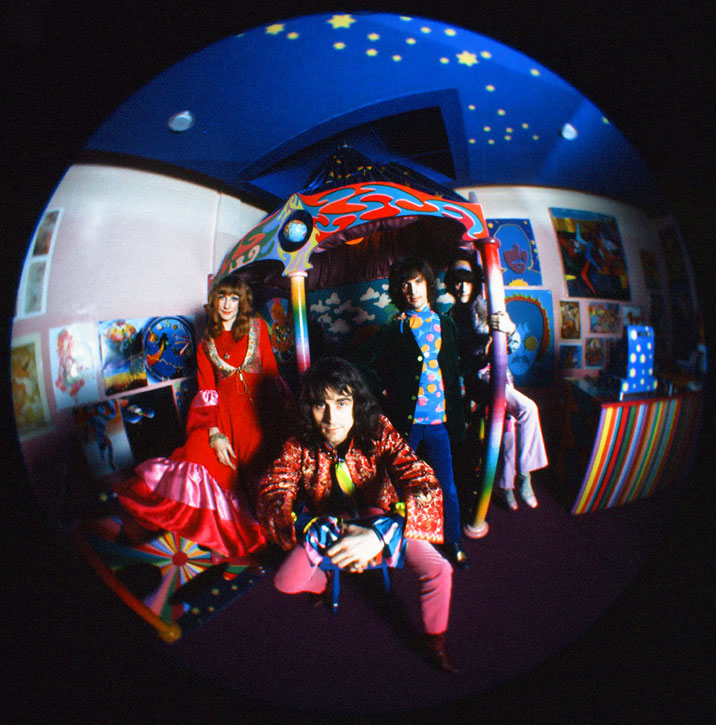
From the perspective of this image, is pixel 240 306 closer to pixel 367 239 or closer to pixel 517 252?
pixel 367 239

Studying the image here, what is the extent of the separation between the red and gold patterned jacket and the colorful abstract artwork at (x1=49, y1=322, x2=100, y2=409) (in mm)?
442

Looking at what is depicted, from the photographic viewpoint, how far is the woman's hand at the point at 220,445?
2.42 feet

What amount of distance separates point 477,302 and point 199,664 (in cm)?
101

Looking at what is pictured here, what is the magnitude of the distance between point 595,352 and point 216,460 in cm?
86

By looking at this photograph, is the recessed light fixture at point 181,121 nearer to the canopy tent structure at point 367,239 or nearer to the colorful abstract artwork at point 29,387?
the canopy tent structure at point 367,239

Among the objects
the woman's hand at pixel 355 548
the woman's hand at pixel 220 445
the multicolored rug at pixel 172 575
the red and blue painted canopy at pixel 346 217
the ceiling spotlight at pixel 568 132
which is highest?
the ceiling spotlight at pixel 568 132

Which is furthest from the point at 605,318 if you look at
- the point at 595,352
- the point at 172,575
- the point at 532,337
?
the point at 172,575

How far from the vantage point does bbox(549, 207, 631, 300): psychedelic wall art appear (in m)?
0.73

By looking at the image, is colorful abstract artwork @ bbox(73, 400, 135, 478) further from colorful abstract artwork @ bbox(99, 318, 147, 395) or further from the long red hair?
the long red hair

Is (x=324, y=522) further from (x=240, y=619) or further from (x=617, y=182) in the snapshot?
(x=617, y=182)

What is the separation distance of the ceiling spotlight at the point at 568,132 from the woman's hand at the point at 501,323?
1.51 ft

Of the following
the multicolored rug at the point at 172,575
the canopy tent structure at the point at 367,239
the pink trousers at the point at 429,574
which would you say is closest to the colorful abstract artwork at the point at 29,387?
the multicolored rug at the point at 172,575

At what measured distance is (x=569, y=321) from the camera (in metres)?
0.72


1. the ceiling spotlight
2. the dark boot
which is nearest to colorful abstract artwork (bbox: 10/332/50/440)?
the dark boot
